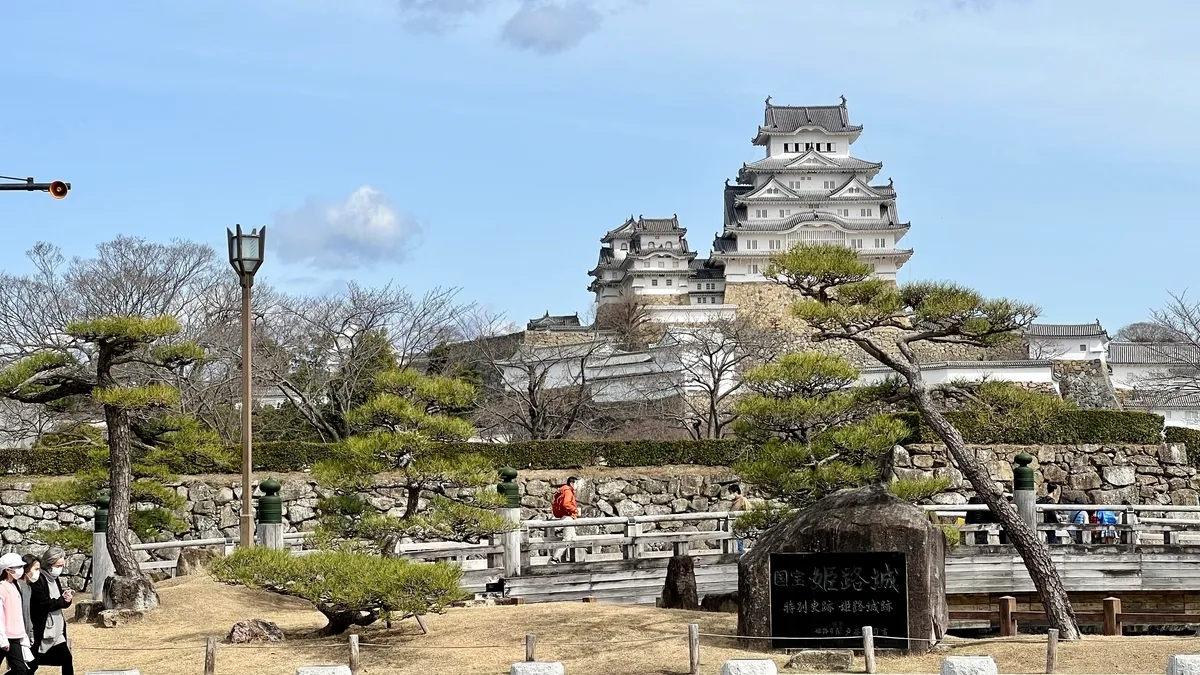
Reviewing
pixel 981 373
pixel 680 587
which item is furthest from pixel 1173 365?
pixel 680 587

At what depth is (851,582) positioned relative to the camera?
13.1 metres

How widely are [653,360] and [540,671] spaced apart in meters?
35.2

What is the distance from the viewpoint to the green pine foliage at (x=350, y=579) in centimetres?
1286

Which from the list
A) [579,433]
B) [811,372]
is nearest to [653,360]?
[579,433]

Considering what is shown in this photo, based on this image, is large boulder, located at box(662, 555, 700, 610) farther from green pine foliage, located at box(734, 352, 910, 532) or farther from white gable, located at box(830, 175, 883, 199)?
white gable, located at box(830, 175, 883, 199)

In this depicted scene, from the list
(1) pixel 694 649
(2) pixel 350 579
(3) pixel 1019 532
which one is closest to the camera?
(1) pixel 694 649

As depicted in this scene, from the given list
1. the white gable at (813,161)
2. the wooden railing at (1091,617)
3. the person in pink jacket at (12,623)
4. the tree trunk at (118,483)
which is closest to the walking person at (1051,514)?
the wooden railing at (1091,617)

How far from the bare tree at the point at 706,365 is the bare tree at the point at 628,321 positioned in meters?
6.51

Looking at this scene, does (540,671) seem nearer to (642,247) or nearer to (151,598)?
(151,598)

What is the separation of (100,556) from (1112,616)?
474 inches

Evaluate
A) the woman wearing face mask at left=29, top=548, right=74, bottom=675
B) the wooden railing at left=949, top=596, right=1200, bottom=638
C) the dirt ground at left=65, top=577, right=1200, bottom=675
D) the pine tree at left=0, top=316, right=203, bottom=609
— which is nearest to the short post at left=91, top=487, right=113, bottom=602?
the pine tree at left=0, top=316, right=203, bottom=609

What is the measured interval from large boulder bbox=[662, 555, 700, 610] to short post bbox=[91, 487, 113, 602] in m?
6.44

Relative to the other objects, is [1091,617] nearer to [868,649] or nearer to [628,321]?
[868,649]

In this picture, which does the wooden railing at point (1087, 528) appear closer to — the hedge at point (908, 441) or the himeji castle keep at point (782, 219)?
the hedge at point (908, 441)
